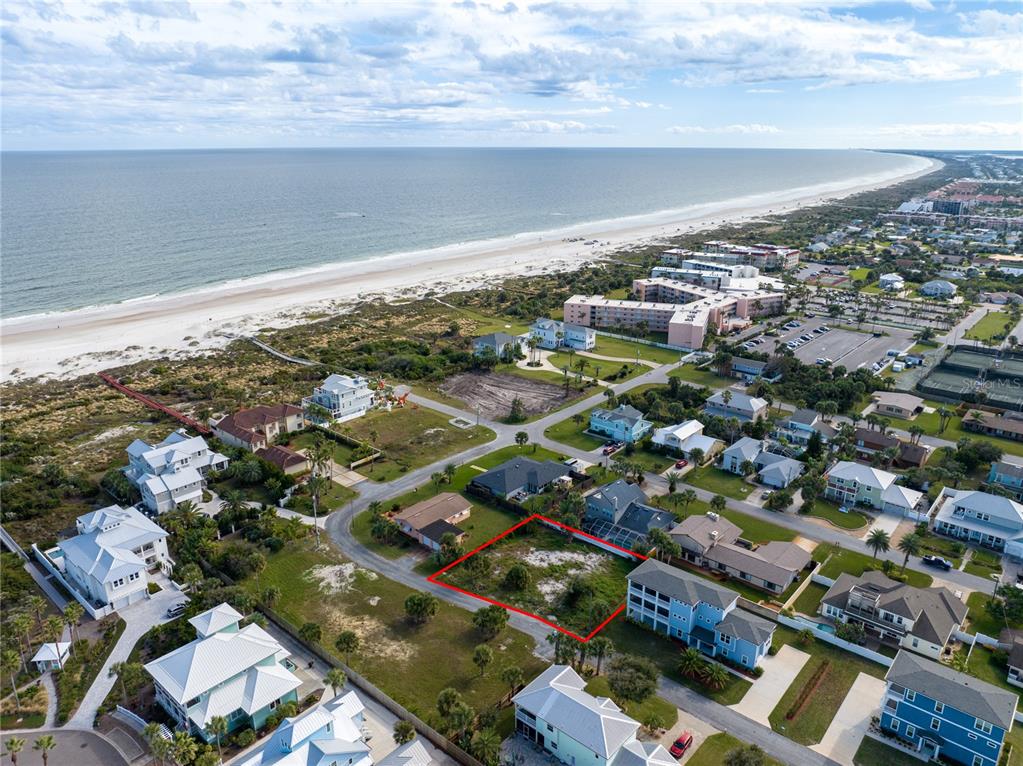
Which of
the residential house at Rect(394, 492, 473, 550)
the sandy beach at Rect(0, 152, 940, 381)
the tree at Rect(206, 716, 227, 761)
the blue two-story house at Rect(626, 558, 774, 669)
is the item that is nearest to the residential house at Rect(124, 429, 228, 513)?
the residential house at Rect(394, 492, 473, 550)

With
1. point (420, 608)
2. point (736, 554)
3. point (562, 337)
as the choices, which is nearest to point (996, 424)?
point (736, 554)

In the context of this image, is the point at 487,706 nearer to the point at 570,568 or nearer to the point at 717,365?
the point at 570,568

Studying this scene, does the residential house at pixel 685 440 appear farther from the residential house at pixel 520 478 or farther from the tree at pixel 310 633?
the tree at pixel 310 633

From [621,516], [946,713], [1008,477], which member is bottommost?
[621,516]

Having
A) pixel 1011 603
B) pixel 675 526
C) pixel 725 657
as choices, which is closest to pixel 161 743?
pixel 725 657

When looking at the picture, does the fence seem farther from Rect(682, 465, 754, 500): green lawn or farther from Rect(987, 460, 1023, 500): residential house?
Rect(987, 460, 1023, 500): residential house

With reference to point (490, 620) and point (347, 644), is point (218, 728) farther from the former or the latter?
point (490, 620)
